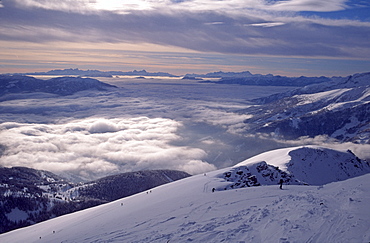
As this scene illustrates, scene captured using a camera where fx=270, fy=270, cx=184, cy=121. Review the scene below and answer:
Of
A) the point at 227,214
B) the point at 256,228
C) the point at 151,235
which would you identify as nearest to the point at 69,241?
the point at 151,235

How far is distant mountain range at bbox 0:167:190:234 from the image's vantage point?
105188 millimetres

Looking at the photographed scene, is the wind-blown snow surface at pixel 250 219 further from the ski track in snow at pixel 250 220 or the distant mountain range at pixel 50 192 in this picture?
the distant mountain range at pixel 50 192

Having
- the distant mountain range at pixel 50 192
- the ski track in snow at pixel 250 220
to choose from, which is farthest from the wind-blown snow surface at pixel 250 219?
the distant mountain range at pixel 50 192

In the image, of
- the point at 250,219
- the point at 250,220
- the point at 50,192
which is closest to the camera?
the point at 250,220

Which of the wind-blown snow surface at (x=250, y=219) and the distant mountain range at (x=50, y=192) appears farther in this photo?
the distant mountain range at (x=50, y=192)

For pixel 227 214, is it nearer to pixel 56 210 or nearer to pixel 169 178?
pixel 56 210

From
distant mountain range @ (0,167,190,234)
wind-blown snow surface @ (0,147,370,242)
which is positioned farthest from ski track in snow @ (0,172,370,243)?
distant mountain range @ (0,167,190,234)

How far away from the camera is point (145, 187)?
438 feet

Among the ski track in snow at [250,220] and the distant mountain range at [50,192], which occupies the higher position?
the ski track in snow at [250,220]

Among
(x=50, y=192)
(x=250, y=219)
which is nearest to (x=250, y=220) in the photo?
(x=250, y=219)

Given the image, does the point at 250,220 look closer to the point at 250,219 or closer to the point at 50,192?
the point at 250,219

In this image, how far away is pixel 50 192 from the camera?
133000 mm

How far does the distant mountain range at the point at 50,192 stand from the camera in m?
105

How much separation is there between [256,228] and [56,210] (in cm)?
10954
